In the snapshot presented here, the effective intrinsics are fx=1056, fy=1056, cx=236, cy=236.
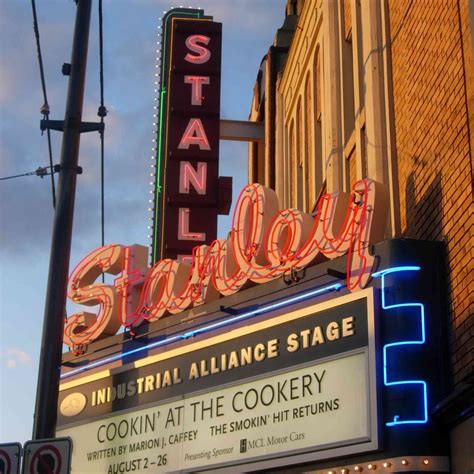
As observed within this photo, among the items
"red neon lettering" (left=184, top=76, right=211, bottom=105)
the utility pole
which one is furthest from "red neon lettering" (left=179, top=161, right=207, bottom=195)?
the utility pole

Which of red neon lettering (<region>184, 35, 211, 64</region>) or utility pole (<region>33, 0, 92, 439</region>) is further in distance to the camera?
red neon lettering (<region>184, 35, 211, 64</region>)

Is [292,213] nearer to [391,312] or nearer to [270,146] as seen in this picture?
[391,312]

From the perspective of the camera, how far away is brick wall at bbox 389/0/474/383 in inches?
468

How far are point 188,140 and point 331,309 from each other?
463 inches

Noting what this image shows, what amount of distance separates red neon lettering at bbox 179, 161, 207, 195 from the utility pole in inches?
432

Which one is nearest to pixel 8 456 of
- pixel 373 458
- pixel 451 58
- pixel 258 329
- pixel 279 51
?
pixel 373 458

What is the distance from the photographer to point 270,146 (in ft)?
83.9

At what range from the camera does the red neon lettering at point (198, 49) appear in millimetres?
25734

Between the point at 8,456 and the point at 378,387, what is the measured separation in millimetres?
4719

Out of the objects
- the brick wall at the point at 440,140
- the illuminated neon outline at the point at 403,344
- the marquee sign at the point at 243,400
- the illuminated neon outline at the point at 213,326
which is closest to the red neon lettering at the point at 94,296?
the illuminated neon outline at the point at 213,326

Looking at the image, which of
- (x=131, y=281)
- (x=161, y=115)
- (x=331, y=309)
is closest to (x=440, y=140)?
(x=331, y=309)

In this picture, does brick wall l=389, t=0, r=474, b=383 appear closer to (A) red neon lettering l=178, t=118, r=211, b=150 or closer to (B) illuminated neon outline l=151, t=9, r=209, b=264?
(B) illuminated neon outline l=151, t=9, r=209, b=264

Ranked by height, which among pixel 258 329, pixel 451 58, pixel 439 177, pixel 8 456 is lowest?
pixel 8 456

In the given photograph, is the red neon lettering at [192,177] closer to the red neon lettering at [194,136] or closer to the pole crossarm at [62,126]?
the red neon lettering at [194,136]
